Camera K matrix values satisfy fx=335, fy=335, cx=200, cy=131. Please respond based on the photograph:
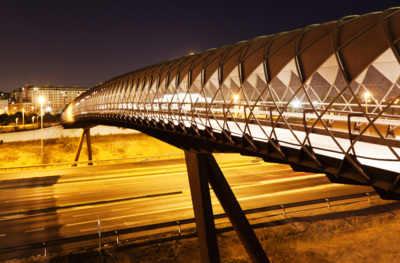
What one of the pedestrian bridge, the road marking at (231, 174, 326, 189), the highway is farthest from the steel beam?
the road marking at (231, 174, 326, 189)

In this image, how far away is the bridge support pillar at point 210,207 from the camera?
12586mm

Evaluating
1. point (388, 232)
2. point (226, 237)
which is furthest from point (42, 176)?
point (388, 232)

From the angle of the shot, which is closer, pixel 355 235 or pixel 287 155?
pixel 287 155

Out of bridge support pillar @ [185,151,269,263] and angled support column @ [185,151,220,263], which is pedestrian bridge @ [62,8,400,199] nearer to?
bridge support pillar @ [185,151,269,263]

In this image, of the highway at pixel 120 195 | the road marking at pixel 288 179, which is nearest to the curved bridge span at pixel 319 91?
the highway at pixel 120 195

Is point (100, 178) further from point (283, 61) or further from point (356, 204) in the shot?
point (283, 61)

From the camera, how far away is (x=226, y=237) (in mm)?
16516

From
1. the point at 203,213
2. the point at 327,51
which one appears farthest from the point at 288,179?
the point at 327,51

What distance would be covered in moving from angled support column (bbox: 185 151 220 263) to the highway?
617cm

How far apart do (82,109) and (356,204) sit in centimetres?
3646

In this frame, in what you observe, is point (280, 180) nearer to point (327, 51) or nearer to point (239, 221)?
point (239, 221)

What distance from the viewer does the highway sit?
1903 cm

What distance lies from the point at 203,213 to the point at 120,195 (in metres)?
13.1

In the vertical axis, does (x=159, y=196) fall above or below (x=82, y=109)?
below
